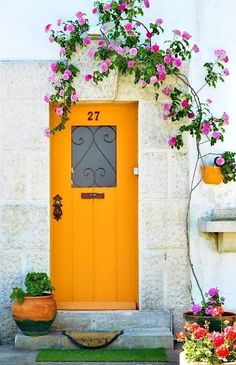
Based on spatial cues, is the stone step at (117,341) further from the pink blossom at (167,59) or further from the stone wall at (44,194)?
the pink blossom at (167,59)

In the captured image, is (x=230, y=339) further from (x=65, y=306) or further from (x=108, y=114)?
(x=108, y=114)

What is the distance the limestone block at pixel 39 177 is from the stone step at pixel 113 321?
48.1 inches

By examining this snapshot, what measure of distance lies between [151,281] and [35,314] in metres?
1.26

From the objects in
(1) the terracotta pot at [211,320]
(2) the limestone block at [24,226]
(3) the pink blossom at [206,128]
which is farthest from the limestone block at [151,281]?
(3) the pink blossom at [206,128]

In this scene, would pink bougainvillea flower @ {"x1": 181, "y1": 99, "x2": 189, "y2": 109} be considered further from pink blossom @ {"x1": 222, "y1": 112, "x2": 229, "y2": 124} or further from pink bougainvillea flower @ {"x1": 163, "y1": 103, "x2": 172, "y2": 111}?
pink blossom @ {"x1": 222, "y1": 112, "x2": 229, "y2": 124}

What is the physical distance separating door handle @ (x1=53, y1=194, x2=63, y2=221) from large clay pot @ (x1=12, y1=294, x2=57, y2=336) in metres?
0.93

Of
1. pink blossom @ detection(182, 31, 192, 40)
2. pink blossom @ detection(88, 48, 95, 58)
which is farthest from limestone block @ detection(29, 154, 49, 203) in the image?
pink blossom @ detection(182, 31, 192, 40)

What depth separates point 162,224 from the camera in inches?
339

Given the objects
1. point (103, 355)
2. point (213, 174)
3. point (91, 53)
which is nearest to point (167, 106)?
point (213, 174)

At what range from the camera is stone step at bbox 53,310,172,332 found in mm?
8492

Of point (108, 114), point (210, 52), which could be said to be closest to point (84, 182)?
point (108, 114)

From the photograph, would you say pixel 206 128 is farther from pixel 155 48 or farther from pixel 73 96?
pixel 73 96

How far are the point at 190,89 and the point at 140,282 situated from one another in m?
2.05

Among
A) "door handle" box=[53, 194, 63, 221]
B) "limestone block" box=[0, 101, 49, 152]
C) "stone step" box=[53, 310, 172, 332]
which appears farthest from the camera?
"door handle" box=[53, 194, 63, 221]
